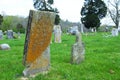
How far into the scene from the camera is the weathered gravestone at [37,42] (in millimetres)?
10148

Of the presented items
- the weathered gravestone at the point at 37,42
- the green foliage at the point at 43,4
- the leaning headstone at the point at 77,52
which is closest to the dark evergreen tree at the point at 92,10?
the green foliage at the point at 43,4

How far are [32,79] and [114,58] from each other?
4.53 metres

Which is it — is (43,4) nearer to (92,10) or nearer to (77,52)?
(92,10)

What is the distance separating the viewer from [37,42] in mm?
10367

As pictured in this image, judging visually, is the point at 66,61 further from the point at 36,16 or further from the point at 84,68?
the point at 36,16

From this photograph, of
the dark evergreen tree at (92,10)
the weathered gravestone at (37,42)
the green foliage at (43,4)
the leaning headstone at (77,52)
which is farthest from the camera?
the green foliage at (43,4)

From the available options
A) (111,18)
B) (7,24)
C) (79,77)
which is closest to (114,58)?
(79,77)

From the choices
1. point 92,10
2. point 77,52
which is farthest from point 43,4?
point 77,52

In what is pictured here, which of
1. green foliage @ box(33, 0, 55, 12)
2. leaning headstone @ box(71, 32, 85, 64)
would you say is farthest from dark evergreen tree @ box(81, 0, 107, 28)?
leaning headstone @ box(71, 32, 85, 64)

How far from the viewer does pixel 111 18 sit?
71938 millimetres

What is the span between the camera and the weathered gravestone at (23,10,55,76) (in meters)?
10.1

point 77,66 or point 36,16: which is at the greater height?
point 36,16

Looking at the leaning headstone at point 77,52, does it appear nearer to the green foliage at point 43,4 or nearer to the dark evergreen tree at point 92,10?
the dark evergreen tree at point 92,10

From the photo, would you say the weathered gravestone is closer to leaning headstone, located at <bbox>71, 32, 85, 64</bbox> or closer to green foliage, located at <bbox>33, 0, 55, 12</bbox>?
leaning headstone, located at <bbox>71, 32, 85, 64</bbox>
